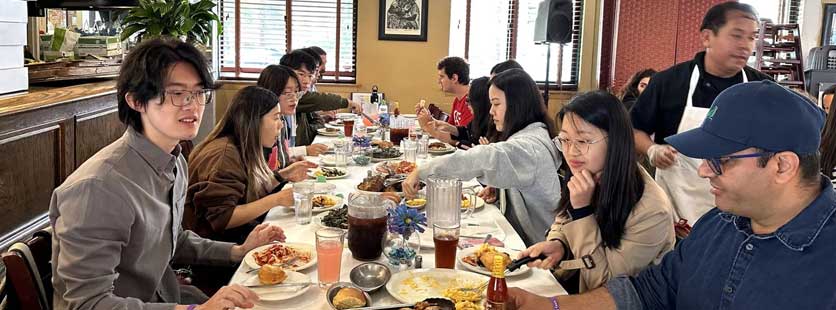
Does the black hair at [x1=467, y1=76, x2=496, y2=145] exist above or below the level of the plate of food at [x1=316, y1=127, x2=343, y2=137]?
above

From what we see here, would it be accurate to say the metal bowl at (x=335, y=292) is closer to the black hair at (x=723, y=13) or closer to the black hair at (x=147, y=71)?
the black hair at (x=147, y=71)

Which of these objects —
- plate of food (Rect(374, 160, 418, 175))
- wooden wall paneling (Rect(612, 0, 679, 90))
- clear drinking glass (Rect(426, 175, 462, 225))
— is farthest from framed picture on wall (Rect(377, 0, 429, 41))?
clear drinking glass (Rect(426, 175, 462, 225))

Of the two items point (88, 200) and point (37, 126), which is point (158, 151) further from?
point (37, 126)

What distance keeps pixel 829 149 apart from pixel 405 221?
1811 mm

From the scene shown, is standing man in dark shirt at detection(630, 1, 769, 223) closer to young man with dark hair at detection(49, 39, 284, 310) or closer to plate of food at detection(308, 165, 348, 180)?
plate of food at detection(308, 165, 348, 180)

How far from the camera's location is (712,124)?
1425 millimetres

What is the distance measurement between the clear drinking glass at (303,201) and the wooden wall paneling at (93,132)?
2132 mm

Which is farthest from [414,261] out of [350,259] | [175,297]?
[175,297]

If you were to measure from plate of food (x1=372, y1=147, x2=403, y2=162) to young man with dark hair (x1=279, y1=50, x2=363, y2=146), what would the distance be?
1.18 meters

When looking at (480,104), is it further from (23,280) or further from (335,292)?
(23,280)

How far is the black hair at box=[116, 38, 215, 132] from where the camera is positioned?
5.90 ft

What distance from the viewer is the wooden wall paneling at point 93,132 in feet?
14.1

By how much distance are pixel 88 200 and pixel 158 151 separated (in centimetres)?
27

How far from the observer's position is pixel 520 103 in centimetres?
293
